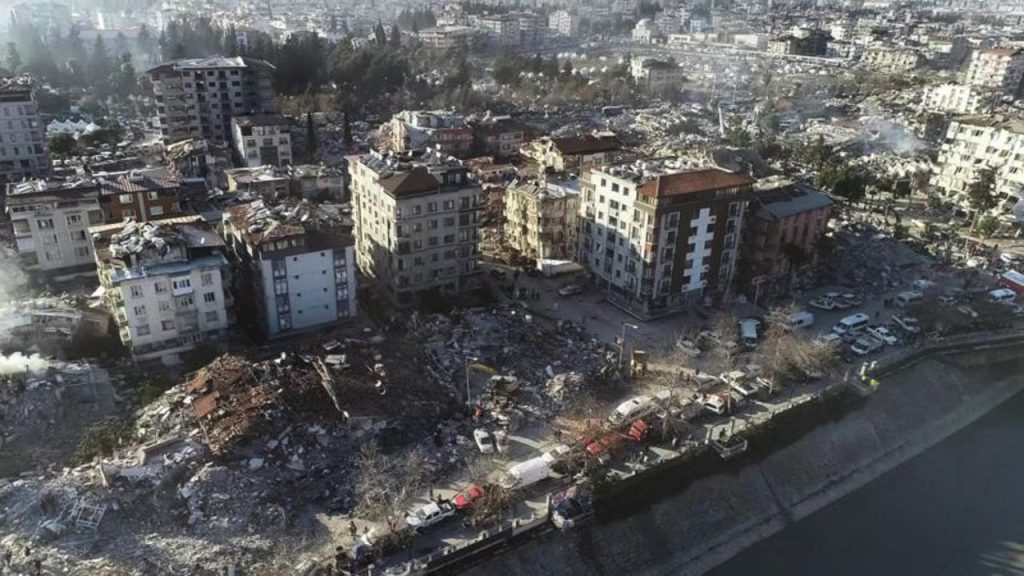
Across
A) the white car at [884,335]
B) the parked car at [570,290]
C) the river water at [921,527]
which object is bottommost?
the river water at [921,527]

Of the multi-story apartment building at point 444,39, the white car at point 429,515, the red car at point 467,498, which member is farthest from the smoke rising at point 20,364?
the multi-story apartment building at point 444,39

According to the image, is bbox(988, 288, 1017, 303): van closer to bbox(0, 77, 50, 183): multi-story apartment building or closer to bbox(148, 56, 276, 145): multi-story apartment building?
bbox(148, 56, 276, 145): multi-story apartment building

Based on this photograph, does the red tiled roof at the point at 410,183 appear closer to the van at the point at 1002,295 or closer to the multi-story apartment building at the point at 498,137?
the multi-story apartment building at the point at 498,137

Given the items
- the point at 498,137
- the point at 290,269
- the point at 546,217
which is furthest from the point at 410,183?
the point at 498,137

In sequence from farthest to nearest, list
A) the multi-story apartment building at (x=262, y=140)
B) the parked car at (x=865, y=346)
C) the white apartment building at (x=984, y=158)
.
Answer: the multi-story apartment building at (x=262, y=140) → the white apartment building at (x=984, y=158) → the parked car at (x=865, y=346)

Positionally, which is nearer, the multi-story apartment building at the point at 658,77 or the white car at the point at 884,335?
the white car at the point at 884,335

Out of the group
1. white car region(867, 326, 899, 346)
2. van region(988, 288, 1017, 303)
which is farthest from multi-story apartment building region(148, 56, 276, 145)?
van region(988, 288, 1017, 303)

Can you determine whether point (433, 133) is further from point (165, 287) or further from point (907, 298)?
point (907, 298)

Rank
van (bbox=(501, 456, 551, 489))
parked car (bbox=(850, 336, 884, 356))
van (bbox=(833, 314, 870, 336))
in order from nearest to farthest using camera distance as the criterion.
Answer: van (bbox=(501, 456, 551, 489)) → parked car (bbox=(850, 336, 884, 356)) → van (bbox=(833, 314, 870, 336))
